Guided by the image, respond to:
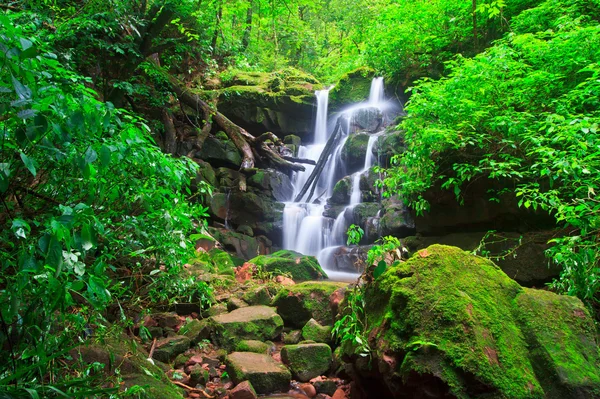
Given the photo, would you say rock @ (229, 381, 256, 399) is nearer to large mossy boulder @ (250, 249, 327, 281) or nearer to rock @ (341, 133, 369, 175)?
large mossy boulder @ (250, 249, 327, 281)

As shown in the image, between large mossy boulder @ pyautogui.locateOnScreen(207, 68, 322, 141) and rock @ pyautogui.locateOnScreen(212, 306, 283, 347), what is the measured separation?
10193 mm

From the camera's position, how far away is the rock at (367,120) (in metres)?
13.8

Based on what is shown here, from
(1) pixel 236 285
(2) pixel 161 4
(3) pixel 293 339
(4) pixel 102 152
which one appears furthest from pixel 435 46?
(4) pixel 102 152

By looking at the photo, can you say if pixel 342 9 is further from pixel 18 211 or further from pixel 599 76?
pixel 18 211

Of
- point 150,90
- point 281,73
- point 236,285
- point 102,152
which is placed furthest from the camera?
point 281,73

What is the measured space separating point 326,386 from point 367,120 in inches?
449

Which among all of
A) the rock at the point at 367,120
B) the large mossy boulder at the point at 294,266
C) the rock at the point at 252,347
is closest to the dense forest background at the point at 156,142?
the rock at the point at 252,347

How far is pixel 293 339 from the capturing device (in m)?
4.93

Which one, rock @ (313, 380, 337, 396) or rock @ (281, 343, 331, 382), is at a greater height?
rock @ (281, 343, 331, 382)

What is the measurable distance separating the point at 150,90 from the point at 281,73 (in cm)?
857

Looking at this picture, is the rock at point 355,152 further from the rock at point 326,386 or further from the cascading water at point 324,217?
the rock at point 326,386

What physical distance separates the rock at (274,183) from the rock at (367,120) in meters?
3.27

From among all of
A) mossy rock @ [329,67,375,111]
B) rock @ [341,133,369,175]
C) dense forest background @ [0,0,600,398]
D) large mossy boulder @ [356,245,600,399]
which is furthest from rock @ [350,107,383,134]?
large mossy boulder @ [356,245,600,399]

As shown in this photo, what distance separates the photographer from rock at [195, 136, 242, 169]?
12.6 m
